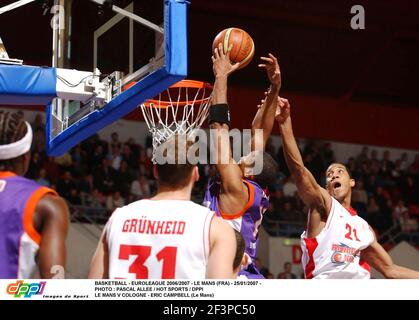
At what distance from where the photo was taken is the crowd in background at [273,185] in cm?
1241

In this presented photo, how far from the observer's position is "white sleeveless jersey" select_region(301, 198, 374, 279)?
6.05 m

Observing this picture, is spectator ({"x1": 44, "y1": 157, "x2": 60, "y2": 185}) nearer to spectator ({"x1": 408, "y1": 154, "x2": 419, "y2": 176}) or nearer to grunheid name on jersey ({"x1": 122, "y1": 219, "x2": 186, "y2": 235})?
spectator ({"x1": 408, "y1": 154, "x2": 419, "y2": 176})

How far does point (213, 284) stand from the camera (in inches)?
165

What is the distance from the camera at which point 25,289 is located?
466 cm

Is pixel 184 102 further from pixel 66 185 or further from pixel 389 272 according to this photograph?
pixel 66 185

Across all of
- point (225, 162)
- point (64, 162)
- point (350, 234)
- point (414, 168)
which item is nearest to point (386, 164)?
point (414, 168)

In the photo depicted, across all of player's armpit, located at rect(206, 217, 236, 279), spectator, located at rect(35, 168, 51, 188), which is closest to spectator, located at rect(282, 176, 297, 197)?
spectator, located at rect(35, 168, 51, 188)

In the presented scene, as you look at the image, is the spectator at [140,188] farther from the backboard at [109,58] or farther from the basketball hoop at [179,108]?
the backboard at [109,58]

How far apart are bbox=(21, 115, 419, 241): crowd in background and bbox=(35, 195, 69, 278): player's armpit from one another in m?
8.26

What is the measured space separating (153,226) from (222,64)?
2.05 meters

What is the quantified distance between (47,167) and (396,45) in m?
6.52

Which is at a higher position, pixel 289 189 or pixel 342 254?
pixel 342 254
